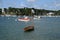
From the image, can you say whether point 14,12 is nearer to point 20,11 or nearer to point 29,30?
point 20,11

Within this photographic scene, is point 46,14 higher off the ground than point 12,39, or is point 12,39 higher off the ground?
point 12,39

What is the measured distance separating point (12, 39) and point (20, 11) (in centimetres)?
15627

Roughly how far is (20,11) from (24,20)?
92951 mm

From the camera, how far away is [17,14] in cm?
19650

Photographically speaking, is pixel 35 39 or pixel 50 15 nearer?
pixel 35 39

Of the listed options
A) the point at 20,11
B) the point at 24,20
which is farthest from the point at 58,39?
the point at 20,11

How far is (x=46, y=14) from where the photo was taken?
7682 inches

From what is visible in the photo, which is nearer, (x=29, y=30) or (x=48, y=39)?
(x=48, y=39)

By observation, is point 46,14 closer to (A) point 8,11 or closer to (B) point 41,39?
(A) point 8,11

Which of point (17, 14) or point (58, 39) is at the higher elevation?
point (58, 39)

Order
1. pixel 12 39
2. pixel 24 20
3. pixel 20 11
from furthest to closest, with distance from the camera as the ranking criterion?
pixel 20 11, pixel 24 20, pixel 12 39

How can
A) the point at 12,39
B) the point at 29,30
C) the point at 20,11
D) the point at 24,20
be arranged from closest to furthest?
the point at 12,39
the point at 29,30
the point at 24,20
the point at 20,11

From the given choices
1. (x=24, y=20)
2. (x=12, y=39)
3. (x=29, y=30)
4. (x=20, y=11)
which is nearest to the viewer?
(x=12, y=39)

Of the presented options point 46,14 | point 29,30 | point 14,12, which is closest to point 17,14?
point 14,12
